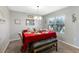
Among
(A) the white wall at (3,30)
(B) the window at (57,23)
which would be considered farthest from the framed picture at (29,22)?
(B) the window at (57,23)

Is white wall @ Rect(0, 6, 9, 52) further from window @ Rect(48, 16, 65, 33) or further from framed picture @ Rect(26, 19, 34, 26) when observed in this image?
window @ Rect(48, 16, 65, 33)

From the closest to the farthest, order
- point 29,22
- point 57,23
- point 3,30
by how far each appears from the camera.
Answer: point 3,30 < point 29,22 < point 57,23

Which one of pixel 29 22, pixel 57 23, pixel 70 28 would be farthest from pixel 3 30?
pixel 57 23

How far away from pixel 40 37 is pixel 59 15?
1.75m

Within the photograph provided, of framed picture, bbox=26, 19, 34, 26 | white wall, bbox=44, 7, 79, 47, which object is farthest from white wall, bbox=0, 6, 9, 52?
white wall, bbox=44, 7, 79, 47

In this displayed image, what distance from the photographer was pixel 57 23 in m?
→ 3.38

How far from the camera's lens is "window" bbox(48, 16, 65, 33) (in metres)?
3.09

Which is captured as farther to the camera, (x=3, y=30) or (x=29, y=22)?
(x=29, y=22)

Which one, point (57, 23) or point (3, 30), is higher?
point (57, 23)

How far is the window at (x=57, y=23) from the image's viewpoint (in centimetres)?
309

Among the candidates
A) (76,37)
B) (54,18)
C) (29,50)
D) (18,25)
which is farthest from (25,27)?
(76,37)

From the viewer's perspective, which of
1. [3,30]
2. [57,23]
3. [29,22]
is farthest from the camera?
[57,23]

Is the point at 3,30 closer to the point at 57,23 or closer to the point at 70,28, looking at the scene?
the point at 70,28
